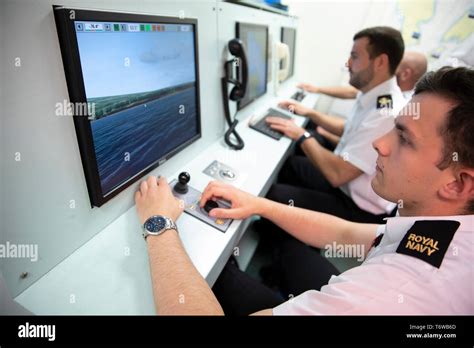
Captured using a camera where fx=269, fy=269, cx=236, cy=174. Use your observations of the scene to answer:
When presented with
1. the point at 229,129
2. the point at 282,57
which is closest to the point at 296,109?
the point at 282,57

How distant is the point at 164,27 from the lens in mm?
809

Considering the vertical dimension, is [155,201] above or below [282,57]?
below

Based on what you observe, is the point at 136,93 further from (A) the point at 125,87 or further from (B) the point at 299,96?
(B) the point at 299,96

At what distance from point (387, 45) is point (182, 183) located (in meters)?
1.34

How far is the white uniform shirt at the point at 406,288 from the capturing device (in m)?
0.48

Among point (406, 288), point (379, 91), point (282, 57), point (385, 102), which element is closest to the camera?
point (406, 288)

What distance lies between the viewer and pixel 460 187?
580mm

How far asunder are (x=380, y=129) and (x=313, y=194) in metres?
0.47

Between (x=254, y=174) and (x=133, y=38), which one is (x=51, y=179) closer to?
(x=133, y=38)

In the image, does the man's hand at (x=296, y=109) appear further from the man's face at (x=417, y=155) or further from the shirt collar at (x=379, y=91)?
the man's face at (x=417, y=155)

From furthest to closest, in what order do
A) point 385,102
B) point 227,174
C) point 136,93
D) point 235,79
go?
point 385,102
point 235,79
point 227,174
point 136,93

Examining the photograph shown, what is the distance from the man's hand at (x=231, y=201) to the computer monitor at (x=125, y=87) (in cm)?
21

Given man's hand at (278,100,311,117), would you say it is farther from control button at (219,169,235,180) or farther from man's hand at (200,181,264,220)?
man's hand at (200,181,264,220)

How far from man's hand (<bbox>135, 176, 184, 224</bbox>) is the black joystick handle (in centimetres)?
6
